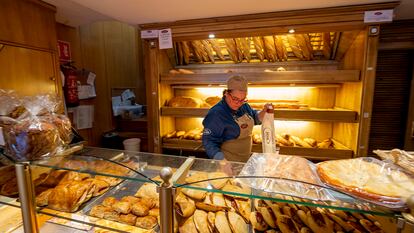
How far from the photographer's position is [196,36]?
2.53 m

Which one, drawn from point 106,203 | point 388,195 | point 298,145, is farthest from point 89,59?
point 388,195

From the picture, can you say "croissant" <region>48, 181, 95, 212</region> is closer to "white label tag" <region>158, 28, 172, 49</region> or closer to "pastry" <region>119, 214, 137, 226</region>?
"pastry" <region>119, 214, 137, 226</region>

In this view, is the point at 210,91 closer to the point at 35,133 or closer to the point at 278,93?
the point at 278,93

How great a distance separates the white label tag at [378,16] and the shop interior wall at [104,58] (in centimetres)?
377

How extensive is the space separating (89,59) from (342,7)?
3759mm

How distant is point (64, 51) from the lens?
9.77ft

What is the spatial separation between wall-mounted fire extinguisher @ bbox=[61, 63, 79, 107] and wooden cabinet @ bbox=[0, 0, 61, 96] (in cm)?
41

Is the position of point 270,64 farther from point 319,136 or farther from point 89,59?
point 89,59

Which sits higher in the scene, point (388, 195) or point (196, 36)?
point (196, 36)

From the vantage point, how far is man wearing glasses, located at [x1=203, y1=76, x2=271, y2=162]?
1612 mm

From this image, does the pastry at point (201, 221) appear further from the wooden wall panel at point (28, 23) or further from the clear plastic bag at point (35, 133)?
the wooden wall panel at point (28, 23)

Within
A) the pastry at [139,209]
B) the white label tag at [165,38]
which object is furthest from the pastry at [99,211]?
the white label tag at [165,38]

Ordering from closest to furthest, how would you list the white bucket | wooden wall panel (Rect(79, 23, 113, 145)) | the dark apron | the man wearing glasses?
the man wearing glasses → the dark apron → the white bucket → wooden wall panel (Rect(79, 23, 113, 145))

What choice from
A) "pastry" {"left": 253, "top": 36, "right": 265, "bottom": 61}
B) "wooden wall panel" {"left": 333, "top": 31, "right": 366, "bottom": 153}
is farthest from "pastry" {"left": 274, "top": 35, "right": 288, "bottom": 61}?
"wooden wall panel" {"left": 333, "top": 31, "right": 366, "bottom": 153}
